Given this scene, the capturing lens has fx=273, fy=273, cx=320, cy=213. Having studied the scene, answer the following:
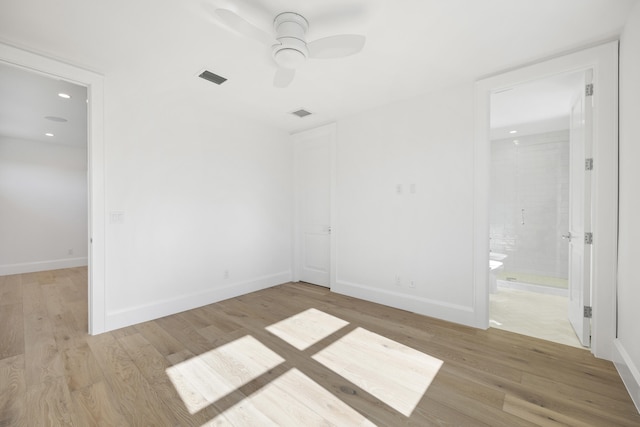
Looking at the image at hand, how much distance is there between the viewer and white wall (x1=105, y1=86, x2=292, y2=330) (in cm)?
290

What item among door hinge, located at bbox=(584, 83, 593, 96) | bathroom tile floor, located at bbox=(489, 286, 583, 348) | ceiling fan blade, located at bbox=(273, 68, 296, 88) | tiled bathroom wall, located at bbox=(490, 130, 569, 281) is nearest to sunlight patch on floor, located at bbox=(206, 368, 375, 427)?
bathroom tile floor, located at bbox=(489, 286, 583, 348)

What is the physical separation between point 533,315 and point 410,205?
→ 75.4 inches

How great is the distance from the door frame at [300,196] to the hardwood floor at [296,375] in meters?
1.19

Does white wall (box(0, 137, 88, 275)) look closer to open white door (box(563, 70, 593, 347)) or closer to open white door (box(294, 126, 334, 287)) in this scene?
open white door (box(294, 126, 334, 287))

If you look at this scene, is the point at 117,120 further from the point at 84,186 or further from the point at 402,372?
the point at 84,186

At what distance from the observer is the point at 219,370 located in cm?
→ 209

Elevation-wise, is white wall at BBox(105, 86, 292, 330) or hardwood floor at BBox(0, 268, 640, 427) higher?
white wall at BBox(105, 86, 292, 330)

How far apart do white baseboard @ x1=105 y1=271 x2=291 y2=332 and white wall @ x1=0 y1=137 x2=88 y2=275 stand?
4480 mm

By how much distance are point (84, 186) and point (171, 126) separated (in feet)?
15.1

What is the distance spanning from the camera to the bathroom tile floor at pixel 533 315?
2.72 metres

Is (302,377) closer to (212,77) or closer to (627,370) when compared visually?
(627,370)

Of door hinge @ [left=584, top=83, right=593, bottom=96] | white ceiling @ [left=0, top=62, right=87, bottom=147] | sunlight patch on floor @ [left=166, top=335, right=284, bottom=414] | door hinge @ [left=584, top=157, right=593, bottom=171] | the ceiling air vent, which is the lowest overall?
sunlight patch on floor @ [left=166, top=335, right=284, bottom=414]

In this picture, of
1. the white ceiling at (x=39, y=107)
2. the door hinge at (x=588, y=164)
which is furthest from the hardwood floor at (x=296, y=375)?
the white ceiling at (x=39, y=107)

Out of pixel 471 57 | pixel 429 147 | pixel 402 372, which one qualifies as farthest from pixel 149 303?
pixel 471 57
